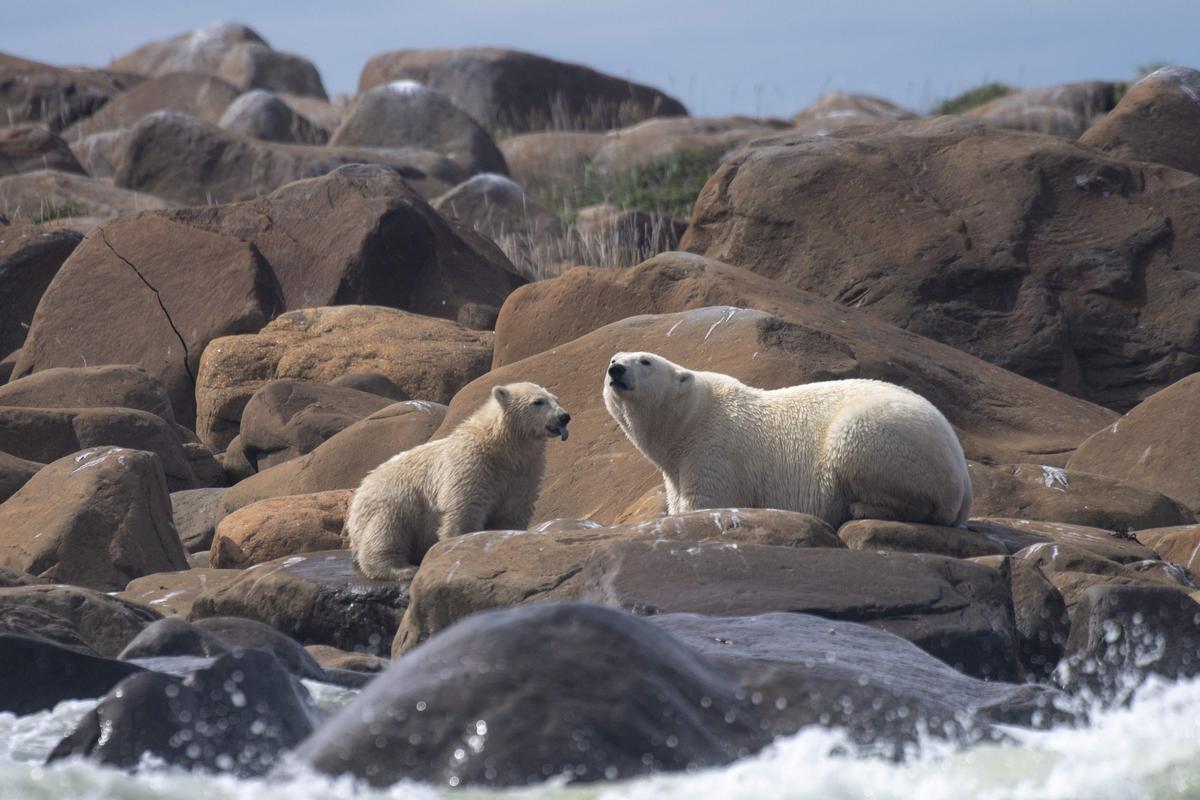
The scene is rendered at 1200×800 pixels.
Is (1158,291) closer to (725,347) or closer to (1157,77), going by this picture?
(1157,77)

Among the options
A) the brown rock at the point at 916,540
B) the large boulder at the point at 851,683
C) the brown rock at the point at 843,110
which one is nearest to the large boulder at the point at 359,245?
the brown rock at the point at 916,540

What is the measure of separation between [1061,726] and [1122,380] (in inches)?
382

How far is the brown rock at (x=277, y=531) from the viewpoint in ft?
34.1

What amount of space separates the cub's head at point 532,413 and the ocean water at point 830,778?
4056 millimetres

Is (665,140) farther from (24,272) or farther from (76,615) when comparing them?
(76,615)

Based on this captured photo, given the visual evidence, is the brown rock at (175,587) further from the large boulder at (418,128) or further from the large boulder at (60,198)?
the large boulder at (418,128)

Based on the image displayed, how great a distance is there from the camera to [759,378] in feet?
34.7

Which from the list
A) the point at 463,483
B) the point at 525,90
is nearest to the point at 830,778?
the point at 463,483

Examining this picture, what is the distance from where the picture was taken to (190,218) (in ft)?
57.6

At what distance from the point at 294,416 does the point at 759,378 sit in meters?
4.59

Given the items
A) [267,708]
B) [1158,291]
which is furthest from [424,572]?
[1158,291]

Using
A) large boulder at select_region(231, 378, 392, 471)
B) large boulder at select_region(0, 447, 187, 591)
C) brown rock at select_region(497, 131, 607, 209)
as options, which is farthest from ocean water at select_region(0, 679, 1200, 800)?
brown rock at select_region(497, 131, 607, 209)

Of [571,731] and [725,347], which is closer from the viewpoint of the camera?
[571,731]

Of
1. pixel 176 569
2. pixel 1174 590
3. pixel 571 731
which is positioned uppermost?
pixel 571 731
